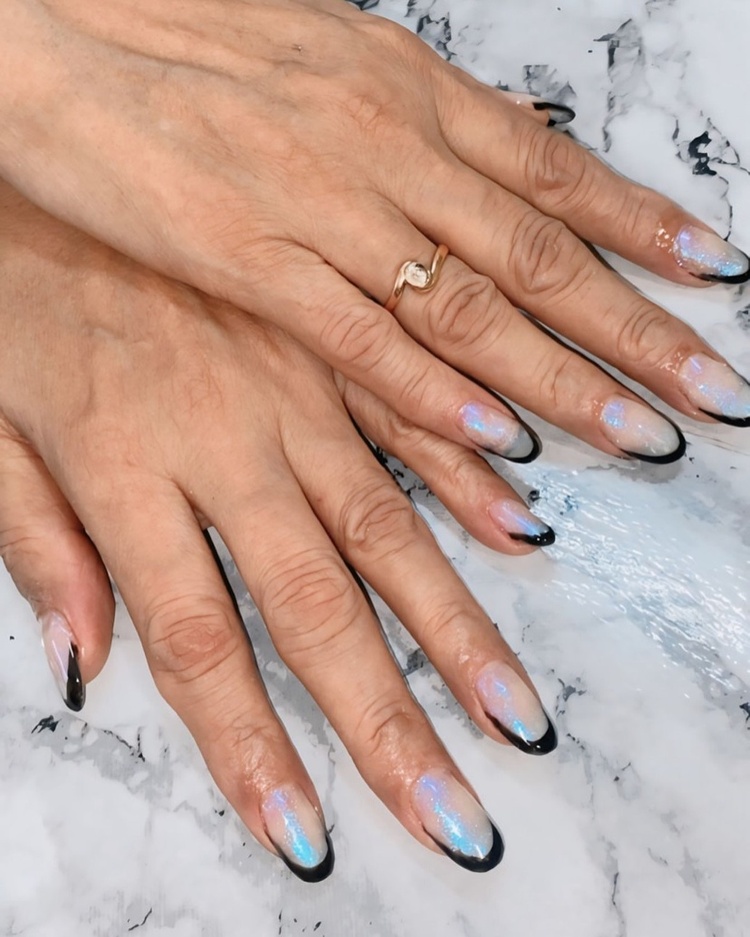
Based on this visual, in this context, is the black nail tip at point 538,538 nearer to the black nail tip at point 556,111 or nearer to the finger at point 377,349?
the finger at point 377,349

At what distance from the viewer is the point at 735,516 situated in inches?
30.2

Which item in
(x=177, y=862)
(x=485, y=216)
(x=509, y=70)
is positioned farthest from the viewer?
(x=509, y=70)

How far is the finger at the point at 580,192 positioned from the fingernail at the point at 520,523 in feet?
0.98

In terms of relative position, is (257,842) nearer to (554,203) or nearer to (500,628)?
(500,628)

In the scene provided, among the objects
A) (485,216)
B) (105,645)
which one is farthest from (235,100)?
(105,645)

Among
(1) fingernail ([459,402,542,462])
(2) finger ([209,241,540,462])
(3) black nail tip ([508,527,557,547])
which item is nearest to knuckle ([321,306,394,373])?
(2) finger ([209,241,540,462])

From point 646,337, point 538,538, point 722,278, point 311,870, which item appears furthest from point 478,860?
point 722,278

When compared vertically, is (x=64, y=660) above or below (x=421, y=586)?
below

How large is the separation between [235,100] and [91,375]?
0.31 meters

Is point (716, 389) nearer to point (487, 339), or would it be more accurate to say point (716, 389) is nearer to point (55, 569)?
point (487, 339)

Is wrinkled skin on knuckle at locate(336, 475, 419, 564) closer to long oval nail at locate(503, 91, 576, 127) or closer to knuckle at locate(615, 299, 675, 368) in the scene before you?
knuckle at locate(615, 299, 675, 368)

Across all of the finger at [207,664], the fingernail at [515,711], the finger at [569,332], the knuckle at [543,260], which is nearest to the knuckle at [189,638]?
the finger at [207,664]

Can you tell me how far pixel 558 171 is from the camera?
866 millimetres

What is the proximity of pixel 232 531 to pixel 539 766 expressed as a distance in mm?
353
